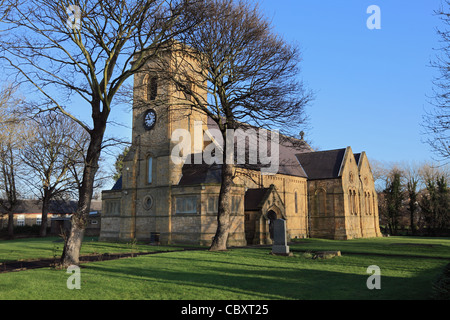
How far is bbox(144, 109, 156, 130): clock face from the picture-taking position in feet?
111

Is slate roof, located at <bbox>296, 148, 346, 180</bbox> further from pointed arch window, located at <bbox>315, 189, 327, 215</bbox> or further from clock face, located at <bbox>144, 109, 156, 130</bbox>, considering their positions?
clock face, located at <bbox>144, 109, 156, 130</bbox>

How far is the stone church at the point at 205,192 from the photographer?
28469 millimetres

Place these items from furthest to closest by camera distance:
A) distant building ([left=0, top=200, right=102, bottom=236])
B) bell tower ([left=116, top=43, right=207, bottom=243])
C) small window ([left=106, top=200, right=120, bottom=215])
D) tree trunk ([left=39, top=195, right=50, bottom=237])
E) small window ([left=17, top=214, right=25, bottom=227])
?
small window ([left=17, top=214, right=25, bottom=227]) < distant building ([left=0, top=200, right=102, bottom=236]) < tree trunk ([left=39, top=195, right=50, bottom=237]) < small window ([left=106, top=200, right=120, bottom=215]) < bell tower ([left=116, top=43, right=207, bottom=243])

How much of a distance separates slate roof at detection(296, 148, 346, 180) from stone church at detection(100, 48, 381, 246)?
0.12m

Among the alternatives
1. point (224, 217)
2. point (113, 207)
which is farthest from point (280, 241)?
point (113, 207)

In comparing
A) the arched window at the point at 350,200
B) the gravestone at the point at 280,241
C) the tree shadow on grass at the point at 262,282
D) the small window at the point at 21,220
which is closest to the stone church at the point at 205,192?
the arched window at the point at 350,200

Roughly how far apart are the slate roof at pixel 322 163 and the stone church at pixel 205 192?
0.12 meters

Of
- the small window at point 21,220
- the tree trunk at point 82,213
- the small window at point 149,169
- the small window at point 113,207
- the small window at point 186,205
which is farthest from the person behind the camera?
the small window at point 21,220

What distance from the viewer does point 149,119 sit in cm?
3422

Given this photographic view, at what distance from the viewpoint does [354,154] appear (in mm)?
47188

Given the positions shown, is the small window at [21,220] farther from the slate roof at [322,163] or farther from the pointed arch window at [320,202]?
the pointed arch window at [320,202]

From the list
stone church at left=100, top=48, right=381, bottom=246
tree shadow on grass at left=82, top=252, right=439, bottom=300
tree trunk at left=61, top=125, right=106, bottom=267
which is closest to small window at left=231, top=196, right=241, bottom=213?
stone church at left=100, top=48, right=381, bottom=246
